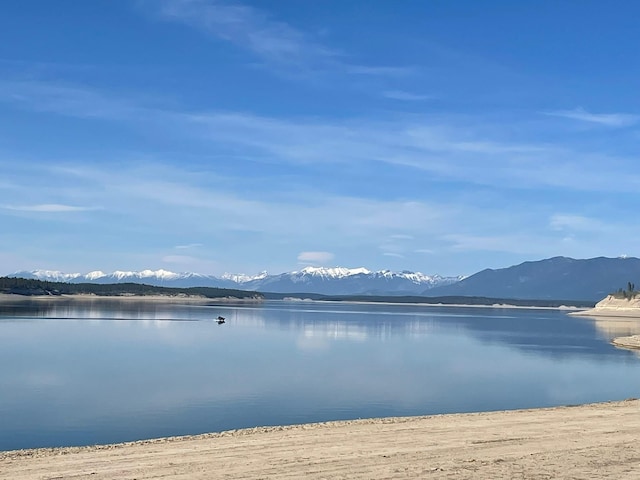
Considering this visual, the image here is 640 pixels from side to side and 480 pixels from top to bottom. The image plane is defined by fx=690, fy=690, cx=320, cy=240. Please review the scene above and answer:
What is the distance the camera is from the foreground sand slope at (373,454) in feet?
54.2

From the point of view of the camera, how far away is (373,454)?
18.6 meters

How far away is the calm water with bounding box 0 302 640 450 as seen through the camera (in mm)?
27153

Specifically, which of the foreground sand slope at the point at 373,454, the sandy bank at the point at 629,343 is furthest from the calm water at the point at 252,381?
the foreground sand slope at the point at 373,454

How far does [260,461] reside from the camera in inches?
702

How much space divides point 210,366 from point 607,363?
3032cm

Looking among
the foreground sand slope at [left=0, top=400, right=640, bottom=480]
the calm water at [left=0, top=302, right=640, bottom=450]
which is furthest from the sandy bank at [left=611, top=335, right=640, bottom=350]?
the foreground sand slope at [left=0, top=400, right=640, bottom=480]

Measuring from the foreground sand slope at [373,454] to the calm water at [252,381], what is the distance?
4.04 m

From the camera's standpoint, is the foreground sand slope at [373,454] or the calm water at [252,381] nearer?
the foreground sand slope at [373,454]

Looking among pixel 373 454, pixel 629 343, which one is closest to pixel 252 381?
pixel 373 454

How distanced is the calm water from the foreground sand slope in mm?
4040

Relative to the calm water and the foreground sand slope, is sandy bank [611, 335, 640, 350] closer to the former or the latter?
the calm water

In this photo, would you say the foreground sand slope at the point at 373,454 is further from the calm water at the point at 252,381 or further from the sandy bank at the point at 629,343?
the sandy bank at the point at 629,343

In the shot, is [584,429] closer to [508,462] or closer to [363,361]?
[508,462]

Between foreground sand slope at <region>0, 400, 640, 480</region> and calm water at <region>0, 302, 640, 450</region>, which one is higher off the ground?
Result: foreground sand slope at <region>0, 400, 640, 480</region>
